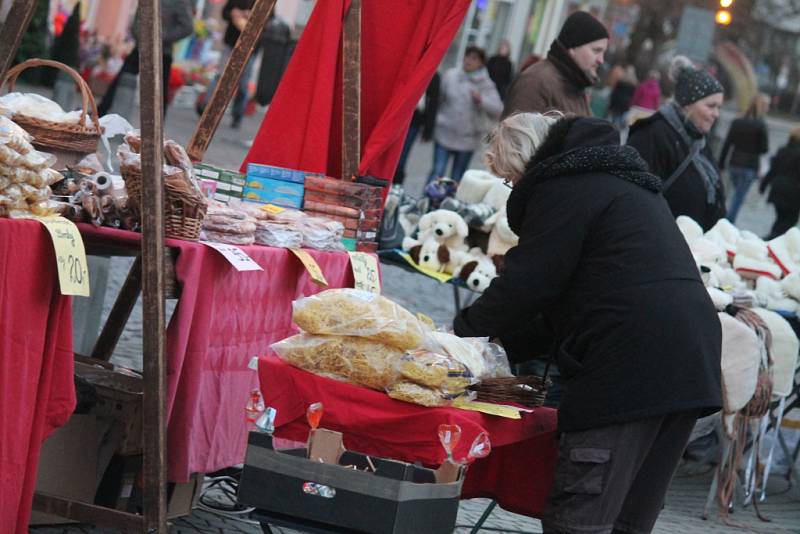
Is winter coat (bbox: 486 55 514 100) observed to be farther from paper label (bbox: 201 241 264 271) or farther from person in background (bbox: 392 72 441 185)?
paper label (bbox: 201 241 264 271)

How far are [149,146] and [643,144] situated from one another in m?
4.10

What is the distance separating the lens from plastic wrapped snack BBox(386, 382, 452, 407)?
10.6ft

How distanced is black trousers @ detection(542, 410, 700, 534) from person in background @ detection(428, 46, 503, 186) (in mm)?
10275

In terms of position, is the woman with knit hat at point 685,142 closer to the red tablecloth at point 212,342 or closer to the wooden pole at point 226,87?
the wooden pole at point 226,87

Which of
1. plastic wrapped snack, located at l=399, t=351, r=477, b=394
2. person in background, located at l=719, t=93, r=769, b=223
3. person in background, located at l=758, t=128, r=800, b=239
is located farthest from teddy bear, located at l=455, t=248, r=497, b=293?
person in background, located at l=719, t=93, r=769, b=223

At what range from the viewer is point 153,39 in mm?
3486

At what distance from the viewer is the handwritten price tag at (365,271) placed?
187 inches

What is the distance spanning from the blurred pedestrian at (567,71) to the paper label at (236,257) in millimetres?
3244

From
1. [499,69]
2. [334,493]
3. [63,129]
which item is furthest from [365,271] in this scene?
[499,69]

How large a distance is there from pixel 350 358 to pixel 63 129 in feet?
3.99

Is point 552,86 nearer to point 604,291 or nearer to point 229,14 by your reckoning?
point 604,291

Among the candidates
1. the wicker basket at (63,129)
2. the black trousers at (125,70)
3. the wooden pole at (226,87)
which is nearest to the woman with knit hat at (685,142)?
the wooden pole at (226,87)

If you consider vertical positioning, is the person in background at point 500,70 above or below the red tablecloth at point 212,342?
above

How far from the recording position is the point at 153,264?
3.56 metres
